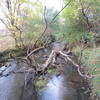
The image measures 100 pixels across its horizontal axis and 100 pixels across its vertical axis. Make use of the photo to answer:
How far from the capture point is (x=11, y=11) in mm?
17172

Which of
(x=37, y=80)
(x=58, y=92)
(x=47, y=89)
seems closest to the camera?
(x=58, y=92)

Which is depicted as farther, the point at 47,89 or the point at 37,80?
the point at 37,80

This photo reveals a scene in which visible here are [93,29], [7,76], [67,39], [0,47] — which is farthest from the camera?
[0,47]

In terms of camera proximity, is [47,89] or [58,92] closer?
[58,92]

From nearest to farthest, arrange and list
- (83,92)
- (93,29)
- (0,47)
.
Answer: (83,92), (93,29), (0,47)

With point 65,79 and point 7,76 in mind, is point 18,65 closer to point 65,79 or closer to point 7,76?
point 7,76

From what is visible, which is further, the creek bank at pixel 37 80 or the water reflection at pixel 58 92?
the creek bank at pixel 37 80

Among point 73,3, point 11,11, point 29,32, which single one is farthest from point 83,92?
point 11,11

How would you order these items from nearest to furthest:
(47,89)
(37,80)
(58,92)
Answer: (58,92) → (47,89) → (37,80)

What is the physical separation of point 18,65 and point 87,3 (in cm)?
686

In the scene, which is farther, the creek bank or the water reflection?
the creek bank

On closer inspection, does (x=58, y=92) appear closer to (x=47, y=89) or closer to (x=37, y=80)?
(x=47, y=89)

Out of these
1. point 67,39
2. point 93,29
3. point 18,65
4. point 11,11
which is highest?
point 11,11

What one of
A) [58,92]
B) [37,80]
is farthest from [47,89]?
[37,80]
